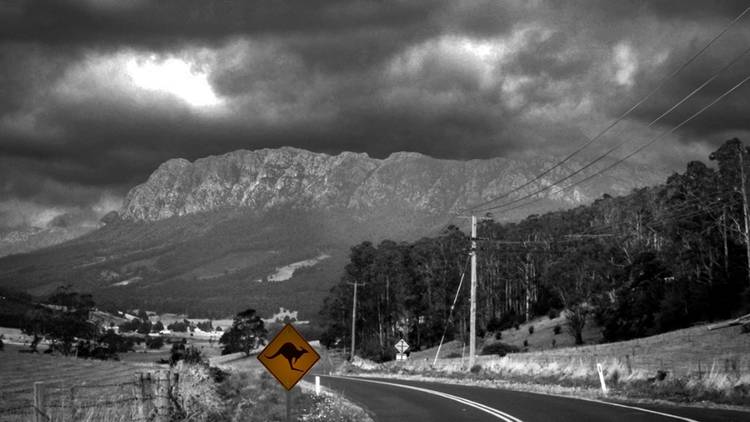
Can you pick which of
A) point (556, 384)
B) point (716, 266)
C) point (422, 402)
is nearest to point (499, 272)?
point (716, 266)

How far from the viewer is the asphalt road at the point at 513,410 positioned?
16.9 meters

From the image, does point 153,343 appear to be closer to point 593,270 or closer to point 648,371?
point 593,270

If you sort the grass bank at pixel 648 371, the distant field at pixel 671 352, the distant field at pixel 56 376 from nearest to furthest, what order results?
the grass bank at pixel 648 371
the distant field at pixel 56 376
the distant field at pixel 671 352

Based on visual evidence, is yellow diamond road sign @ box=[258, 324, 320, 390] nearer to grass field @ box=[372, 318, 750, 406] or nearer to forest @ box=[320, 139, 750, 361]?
grass field @ box=[372, 318, 750, 406]

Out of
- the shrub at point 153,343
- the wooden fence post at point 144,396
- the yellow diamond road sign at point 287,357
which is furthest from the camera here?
the shrub at point 153,343

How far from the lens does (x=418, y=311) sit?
88938mm

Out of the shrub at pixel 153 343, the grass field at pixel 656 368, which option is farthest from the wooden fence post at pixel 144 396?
the shrub at pixel 153 343

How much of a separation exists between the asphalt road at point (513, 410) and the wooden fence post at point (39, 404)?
8.78 meters

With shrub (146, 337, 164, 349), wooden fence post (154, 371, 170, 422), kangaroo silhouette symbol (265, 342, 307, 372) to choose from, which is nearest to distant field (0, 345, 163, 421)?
wooden fence post (154, 371, 170, 422)

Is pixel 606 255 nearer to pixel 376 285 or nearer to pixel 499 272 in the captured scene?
pixel 499 272

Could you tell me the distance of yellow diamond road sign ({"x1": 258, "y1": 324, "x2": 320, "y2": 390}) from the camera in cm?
1266

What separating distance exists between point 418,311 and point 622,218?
86.9ft

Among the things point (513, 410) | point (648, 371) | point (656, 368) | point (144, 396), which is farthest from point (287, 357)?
point (656, 368)

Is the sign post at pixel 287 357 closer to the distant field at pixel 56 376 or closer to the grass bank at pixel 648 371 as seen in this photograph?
the grass bank at pixel 648 371
